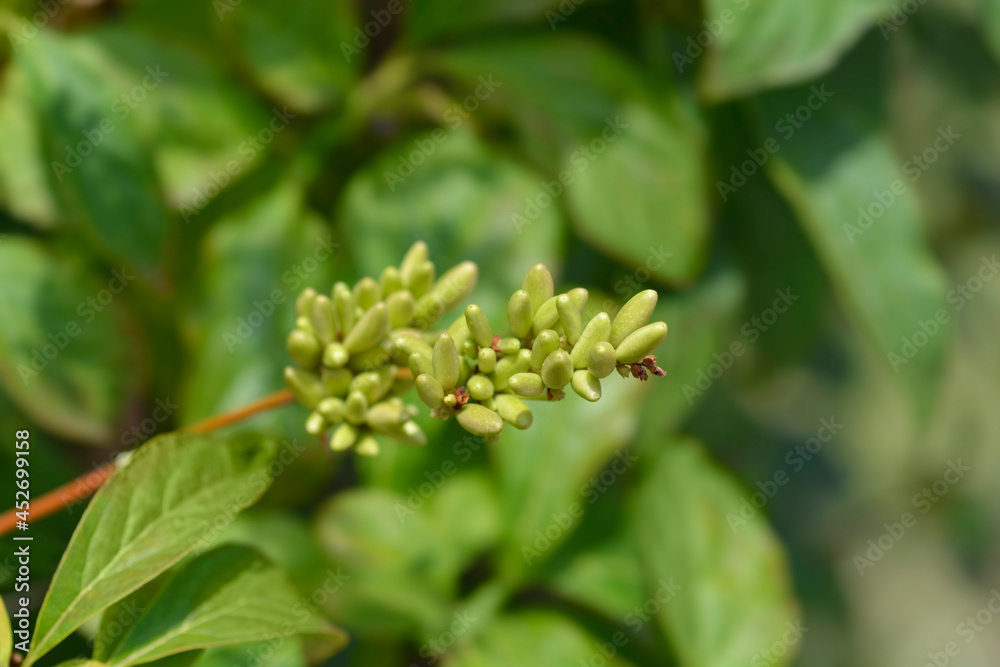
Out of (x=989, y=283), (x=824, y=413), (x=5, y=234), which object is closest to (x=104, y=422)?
(x=5, y=234)

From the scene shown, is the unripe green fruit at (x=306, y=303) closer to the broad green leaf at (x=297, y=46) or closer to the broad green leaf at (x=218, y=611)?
the broad green leaf at (x=218, y=611)

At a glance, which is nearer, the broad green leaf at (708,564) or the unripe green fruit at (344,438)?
the unripe green fruit at (344,438)

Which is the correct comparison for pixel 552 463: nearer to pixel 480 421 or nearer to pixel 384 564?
pixel 384 564

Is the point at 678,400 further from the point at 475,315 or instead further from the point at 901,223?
the point at 475,315

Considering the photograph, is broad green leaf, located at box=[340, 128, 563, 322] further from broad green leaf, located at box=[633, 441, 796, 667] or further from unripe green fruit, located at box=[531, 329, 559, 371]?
unripe green fruit, located at box=[531, 329, 559, 371]

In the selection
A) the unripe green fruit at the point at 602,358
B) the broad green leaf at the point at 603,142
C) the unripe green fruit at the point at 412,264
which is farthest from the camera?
the broad green leaf at the point at 603,142

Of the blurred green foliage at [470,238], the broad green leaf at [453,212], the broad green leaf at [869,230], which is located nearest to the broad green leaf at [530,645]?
the blurred green foliage at [470,238]
